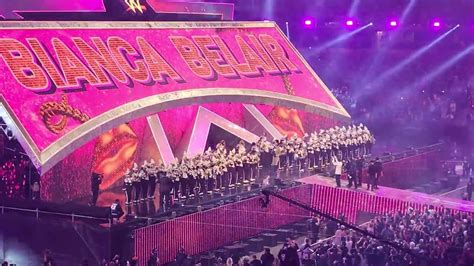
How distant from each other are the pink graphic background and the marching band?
7.45 ft

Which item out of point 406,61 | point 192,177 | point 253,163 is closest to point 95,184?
point 192,177

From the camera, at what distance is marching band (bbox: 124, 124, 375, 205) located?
93.0 ft

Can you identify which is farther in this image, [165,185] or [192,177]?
[192,177]

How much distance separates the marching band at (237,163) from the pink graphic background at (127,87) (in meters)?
2.27

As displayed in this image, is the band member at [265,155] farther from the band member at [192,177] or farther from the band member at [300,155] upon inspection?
the band member at [192,177]

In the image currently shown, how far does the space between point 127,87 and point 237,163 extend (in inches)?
183

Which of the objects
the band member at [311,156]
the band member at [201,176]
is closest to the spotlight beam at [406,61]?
the band member at [311,156]

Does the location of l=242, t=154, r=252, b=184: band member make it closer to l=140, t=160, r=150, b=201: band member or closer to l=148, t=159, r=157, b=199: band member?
l=148, t=159, r=157, b=199: band member

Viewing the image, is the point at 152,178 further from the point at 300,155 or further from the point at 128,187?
the point at 300,155

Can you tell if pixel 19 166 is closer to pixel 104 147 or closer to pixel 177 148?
pixel 104 147

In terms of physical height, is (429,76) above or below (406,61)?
below

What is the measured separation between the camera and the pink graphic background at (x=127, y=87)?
2659 centimetres

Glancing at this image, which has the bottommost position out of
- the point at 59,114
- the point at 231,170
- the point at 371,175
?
the point at 371,175

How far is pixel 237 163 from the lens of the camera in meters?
31.0
